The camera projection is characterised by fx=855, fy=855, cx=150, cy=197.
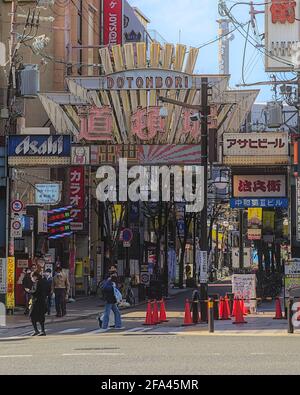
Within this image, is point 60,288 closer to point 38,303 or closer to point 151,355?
point 38,303

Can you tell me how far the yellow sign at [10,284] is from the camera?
34.0 meters

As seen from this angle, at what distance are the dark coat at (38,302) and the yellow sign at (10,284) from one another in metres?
8.69

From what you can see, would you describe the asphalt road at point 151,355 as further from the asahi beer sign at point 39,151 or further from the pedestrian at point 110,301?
the asahi beer sign at point 39,151

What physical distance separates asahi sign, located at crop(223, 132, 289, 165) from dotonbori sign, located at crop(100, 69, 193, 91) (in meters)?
3.38

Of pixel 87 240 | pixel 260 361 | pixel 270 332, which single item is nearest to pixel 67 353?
pixel 260 361

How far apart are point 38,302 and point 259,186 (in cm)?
1469

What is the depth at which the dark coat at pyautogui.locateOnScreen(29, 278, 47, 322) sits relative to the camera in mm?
25344

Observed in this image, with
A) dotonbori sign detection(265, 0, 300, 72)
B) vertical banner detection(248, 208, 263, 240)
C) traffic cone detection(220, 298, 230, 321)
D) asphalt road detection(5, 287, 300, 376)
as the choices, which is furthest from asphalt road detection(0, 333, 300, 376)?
dotonbori sign detection(265, 0, 300, 72)

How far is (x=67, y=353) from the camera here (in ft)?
61.5

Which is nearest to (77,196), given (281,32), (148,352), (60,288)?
(281,32)

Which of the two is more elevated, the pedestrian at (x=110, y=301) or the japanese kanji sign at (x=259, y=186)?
the japanese kanji sign at (x=259, y=186)

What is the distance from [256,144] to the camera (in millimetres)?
36000

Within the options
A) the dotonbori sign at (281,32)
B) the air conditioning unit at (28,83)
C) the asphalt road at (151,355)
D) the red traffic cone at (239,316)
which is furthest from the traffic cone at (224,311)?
the dotonbori sign at (281,32)

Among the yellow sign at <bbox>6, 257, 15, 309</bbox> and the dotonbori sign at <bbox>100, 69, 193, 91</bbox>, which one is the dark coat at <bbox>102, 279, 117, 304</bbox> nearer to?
the yellow sign at <bbox>6, 257, 15, 309</bbox>
